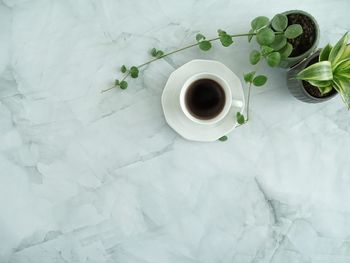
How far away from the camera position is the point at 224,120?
0.74 m

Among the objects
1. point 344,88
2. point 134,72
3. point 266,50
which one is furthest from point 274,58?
point 134,72

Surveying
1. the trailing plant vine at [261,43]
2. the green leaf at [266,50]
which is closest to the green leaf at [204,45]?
the trailing plant vine at [261,43]

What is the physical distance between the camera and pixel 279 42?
2.30 ft

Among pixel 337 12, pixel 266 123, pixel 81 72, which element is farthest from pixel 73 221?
pixel 337 12

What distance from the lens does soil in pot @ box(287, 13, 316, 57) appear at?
0.71m

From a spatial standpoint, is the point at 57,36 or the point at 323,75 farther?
the point at 57,36

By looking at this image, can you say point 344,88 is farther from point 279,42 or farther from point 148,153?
point 148,153

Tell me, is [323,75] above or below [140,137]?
above

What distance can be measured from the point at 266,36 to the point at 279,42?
3cm

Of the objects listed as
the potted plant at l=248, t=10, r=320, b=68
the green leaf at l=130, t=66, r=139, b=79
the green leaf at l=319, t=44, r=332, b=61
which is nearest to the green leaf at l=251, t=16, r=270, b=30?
the potted plant at l=248, t=10, r=320, b=68

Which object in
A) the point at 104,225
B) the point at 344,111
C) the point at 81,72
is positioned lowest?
the point at 104,225

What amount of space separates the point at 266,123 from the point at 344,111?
155 millimetres

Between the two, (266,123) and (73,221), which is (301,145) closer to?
(266,123)

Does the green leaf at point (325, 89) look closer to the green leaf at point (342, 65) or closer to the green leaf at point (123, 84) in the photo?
the green leaf at point (342, 65)
